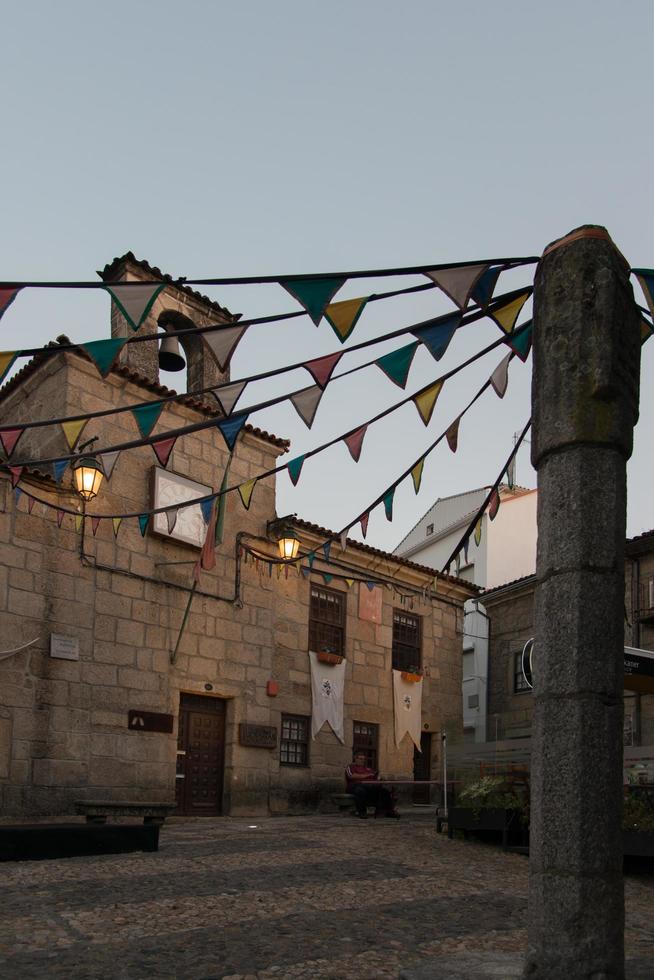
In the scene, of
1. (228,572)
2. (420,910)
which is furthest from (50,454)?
(420,910)

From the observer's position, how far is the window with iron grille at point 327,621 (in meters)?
18.4

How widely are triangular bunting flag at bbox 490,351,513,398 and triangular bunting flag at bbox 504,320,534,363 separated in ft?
2.02

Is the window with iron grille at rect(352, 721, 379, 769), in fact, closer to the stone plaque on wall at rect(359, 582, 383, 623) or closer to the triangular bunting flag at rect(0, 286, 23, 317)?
the stone plaque on wall at rect(359, 582, 383, 623)

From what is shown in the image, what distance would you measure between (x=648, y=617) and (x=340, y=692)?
608cm

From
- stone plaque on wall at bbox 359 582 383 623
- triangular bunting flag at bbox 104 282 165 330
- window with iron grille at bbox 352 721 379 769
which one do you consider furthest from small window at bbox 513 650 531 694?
triangular bunting flag at bbox 104 282 165 330

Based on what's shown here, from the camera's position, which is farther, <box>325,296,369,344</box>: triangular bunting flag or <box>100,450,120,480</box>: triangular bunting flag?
<box>100,450,120,480</box>: triangular bunting flag

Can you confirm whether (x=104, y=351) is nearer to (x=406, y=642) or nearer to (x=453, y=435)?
(x=453, y=435)

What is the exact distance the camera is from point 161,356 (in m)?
16.1

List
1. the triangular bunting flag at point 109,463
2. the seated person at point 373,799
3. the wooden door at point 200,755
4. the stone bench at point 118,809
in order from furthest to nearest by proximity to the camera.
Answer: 1. the seated person at point 373,799
2. the wooden door at point 200,755
3. the stone bench at point 118,809
4. the triangular bunting flag at point 109,463

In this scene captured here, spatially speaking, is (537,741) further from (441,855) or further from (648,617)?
(648,617)

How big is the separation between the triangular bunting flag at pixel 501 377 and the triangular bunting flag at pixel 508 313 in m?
0.87

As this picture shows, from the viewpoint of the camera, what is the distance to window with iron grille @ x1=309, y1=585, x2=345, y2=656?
725 inches

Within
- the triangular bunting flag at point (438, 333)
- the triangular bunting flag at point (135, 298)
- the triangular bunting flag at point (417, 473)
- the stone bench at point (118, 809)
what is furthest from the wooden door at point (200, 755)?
the triangular bunting flag at point (135, 298)

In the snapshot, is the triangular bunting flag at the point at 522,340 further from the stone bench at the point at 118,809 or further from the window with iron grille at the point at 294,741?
the window with iron grille at the point at 294,741
